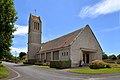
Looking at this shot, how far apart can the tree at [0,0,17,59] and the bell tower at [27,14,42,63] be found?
42172mm

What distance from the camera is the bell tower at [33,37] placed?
67750mm

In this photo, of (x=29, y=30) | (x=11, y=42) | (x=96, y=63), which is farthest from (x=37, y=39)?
(x=11, y=42)

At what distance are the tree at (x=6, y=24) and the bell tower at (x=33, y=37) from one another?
4217 centimetres

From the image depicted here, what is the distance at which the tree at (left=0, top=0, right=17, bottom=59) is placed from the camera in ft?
76.0

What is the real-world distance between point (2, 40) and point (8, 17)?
2805 mm

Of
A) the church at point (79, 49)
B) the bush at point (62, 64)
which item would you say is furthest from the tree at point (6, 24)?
the church at point (79, 49)

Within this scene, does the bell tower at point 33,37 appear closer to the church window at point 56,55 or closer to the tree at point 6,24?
the church window at point 56,55

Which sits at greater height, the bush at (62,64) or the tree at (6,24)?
the tree at (6,24)

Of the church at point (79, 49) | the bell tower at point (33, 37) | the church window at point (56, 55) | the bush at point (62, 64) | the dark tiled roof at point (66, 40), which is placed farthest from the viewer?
the bell tower at point (33, 37)

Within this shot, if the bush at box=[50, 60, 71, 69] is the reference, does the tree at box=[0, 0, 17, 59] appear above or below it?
above

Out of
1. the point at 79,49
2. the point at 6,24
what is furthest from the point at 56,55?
the point at 6,24

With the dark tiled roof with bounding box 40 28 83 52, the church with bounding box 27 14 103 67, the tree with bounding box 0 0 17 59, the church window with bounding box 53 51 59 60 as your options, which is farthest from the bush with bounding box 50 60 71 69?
the tree with bounding box 0 0 17 59

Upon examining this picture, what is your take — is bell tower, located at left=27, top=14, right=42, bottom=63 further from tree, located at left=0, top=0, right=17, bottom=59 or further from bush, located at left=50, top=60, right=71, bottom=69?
tree, located at left=0, top=0, right=17, bottom=59

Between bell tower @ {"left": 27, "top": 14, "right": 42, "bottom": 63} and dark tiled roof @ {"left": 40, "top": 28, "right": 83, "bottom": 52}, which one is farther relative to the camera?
bell tower @ {"left": 27, "top": 14, "right": 42, "bottom": 63}
